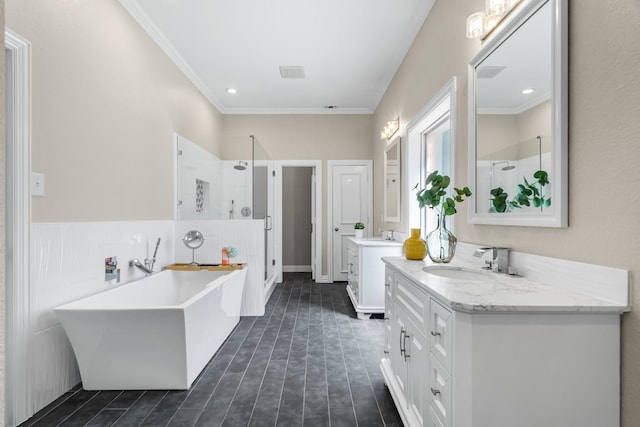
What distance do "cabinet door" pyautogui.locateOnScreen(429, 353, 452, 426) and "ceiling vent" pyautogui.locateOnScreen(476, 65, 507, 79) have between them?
1.42 meters

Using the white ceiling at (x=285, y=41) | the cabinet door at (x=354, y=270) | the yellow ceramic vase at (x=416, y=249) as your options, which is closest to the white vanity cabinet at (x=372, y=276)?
the cabinet door at (x=354, y=270)

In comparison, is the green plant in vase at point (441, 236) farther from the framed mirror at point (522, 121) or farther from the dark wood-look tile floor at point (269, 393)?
the dark wood-look tile floor at point (269, 393)

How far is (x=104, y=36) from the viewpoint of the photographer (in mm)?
2391

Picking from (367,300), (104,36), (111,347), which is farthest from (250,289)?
(104,36)

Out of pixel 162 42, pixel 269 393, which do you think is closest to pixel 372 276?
pixel 269 393

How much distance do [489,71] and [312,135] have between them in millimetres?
3712

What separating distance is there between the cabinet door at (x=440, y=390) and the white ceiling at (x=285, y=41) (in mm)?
2684

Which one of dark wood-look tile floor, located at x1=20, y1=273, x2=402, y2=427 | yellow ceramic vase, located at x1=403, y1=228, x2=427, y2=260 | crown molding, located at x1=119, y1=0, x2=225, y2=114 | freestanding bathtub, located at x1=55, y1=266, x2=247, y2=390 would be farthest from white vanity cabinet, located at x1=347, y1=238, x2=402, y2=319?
crown molding, located at x1=119, y1=0, x2=225, y2=114

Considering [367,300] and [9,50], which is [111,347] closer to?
[9,50]

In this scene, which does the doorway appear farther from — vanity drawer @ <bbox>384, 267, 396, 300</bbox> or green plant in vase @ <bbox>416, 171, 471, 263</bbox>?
green plant in vase @ <bbox>416, 171, 471, 263</bbox>

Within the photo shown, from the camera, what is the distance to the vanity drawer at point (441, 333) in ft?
3.52

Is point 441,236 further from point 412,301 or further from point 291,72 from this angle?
point 291,72

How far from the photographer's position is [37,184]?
182 cm

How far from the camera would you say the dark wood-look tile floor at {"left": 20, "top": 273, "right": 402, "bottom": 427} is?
1762 mm
